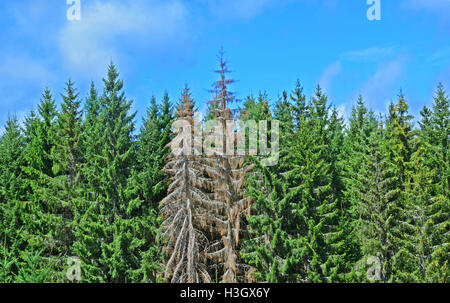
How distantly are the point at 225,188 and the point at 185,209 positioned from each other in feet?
9.46

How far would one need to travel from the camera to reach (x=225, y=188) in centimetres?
2712

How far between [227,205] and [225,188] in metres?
1.14

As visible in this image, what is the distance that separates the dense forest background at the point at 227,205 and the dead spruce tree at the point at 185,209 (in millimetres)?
84

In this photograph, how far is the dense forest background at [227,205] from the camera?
88.5ft

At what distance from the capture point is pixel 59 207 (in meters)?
32.2

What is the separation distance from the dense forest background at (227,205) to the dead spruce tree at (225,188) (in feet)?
0.30

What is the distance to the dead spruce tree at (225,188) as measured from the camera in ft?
85.2

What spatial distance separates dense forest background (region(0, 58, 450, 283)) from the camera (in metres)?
27.0

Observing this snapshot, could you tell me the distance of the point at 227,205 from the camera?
27297mm

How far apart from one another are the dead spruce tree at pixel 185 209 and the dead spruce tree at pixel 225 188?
30.1 inches
